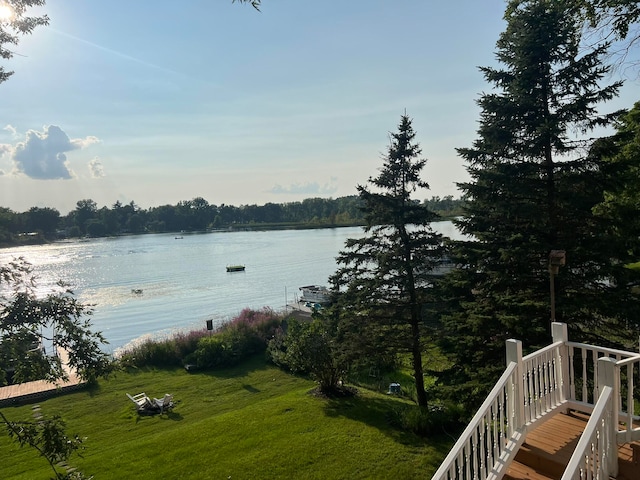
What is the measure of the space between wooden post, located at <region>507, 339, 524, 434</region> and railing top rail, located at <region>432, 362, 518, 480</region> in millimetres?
68

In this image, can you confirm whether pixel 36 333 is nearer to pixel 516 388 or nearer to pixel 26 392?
pixel 516 388

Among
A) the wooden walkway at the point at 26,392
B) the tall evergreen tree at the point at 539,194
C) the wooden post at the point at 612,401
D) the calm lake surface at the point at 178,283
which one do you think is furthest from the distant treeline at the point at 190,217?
the wooden post at the point at 612,401

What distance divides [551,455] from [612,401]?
0.79 meters

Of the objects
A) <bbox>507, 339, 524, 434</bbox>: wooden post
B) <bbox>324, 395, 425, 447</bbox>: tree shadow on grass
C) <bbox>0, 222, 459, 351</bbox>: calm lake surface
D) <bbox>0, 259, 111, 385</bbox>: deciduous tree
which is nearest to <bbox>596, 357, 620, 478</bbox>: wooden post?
<bbox>507, 339, 524, 434</bbox>: wooden post

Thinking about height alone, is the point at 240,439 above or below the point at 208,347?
above

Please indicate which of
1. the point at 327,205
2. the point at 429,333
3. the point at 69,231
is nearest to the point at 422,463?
the point at 429,333

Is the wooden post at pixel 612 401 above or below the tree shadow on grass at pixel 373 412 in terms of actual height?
above

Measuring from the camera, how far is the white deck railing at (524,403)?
369 centimetres

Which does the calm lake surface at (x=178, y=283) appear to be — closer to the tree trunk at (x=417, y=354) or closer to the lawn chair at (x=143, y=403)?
the lawn chair at (x=143, y=403)

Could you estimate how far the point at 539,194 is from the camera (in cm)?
841

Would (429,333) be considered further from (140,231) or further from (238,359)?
(140,231)

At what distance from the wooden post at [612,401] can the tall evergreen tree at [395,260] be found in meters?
7.44

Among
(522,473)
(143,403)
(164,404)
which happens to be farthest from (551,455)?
(143,403)

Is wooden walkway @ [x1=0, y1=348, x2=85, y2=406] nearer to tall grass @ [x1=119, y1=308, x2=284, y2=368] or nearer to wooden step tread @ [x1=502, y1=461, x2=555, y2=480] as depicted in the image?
tall grass @ [x1=119, y1=308, x2=284, y2=368]
